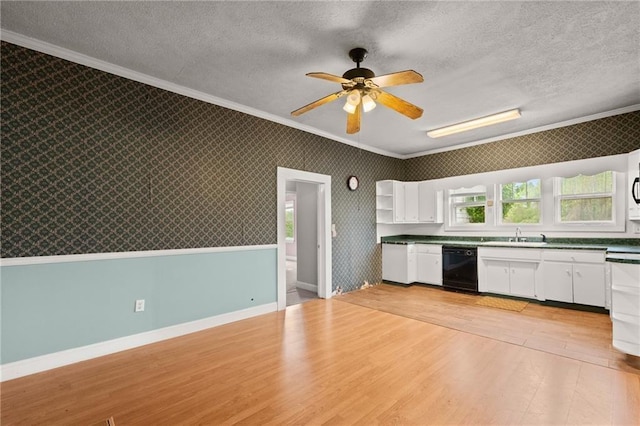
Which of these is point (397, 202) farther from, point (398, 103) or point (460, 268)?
point (398, 103)

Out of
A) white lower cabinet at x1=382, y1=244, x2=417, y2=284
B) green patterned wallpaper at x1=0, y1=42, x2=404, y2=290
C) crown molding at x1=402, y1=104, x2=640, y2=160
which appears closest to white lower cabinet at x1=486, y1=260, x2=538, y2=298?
white lower cabinet at x1=382, y1=244, x2=417, y2=284

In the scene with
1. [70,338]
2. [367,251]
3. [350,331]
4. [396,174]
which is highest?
[396,174]

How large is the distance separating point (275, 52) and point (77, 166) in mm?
2089

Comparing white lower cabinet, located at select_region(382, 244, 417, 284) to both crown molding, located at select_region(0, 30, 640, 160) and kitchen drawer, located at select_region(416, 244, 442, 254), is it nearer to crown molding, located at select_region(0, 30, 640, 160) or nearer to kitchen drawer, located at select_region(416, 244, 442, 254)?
kitchen drawer, located at select_region(416, 244, 442, 254)

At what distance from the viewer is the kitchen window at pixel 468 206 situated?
5625mm

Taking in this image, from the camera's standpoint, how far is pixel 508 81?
3.28 meters

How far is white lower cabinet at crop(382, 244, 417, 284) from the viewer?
5.76 metres

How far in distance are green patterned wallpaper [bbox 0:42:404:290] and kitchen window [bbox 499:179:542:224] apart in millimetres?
3751

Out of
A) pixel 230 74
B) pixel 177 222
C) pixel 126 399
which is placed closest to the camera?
pixel 126 399

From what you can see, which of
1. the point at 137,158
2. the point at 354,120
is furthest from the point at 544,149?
the point at 137,158

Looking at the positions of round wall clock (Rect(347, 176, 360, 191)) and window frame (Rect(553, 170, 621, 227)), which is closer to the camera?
window frame (Rect(553, 170, 621, 227))

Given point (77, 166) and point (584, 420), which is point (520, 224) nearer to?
point (584, 420)

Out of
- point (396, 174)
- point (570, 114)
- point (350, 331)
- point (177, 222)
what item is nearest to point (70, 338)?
point (177, 222)

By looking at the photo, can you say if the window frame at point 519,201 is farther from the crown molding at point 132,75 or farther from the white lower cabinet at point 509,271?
the crown molding at point 132,75
